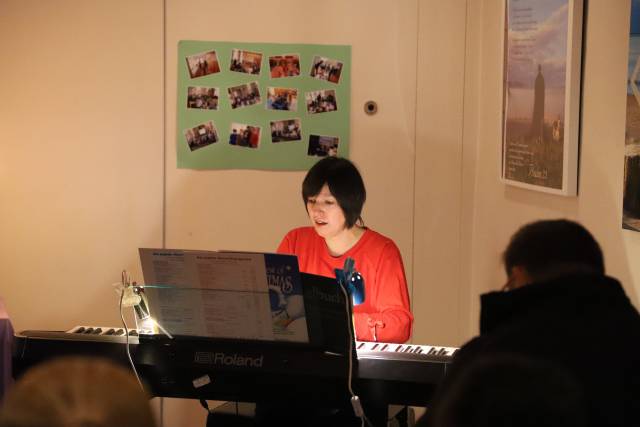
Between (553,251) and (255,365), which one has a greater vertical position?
(553,251)

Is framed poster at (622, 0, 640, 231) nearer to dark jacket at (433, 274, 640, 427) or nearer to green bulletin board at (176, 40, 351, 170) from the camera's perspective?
dark jacket at (433, 274, 640, 427)

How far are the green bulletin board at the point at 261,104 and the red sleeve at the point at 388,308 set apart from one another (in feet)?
3.44

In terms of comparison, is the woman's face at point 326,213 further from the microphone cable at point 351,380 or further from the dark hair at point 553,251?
the dark hair at point 553,251

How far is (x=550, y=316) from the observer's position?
1.59 meters

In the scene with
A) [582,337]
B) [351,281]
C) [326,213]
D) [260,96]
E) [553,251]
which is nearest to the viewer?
[582,337]

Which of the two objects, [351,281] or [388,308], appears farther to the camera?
[388,308]

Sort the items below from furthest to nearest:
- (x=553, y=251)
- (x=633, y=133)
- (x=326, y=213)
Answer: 1. (x=326, y=213)
2. (x=633, y=133)
3. (x=553, y=251)

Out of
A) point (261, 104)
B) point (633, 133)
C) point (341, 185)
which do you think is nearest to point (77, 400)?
point (633, 133)

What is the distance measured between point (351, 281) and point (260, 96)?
1647 millimetres

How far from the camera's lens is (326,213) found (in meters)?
3.20

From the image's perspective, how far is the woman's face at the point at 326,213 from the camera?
3.20 m

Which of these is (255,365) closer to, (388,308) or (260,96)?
(388,308)

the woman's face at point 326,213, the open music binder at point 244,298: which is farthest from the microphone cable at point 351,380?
the woman's face at point 326,213

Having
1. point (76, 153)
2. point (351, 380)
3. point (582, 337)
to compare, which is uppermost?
point (76, 153)
